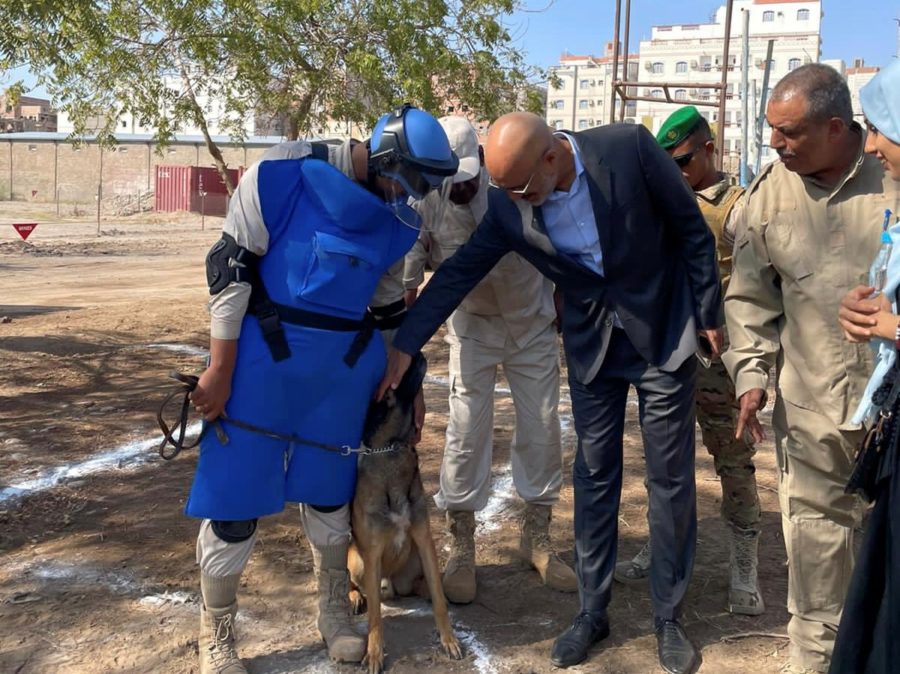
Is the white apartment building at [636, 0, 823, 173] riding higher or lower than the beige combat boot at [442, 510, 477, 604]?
higher

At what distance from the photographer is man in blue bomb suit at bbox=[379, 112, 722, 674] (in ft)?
10.8

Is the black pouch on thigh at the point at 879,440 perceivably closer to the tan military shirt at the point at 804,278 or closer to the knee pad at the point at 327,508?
the tan military shirt at the point at 804,278

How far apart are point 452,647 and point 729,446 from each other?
5.03 ft

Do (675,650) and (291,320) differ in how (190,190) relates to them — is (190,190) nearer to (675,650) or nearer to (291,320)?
(291,320)

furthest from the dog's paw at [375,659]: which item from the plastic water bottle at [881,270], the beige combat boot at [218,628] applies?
the plastic water bottle at [881,270]

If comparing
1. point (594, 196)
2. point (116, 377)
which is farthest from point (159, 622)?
point (116, 377)

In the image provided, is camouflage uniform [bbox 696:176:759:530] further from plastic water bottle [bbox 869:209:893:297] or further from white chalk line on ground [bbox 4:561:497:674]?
plastic water bottle [bbox 869:209:893:297]

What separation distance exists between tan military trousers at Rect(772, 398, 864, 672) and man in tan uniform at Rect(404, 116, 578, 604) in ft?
3.78

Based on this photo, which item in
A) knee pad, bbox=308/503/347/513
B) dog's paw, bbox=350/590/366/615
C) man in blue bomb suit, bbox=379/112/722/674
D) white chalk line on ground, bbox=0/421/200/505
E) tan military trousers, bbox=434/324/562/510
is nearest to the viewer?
man in blue bomb suit, bbox=379/112/722/674

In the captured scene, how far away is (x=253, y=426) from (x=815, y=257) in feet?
6.73

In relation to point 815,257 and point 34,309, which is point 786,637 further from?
point 34,309

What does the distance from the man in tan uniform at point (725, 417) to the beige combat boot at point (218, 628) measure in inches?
84.5

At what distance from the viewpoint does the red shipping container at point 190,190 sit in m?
41.6

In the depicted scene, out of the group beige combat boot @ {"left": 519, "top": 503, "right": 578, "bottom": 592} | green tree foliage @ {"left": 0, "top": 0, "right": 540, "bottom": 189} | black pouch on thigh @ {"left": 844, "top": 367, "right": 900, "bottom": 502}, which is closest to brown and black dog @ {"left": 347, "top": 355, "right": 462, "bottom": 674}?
beige combat boot @ {"left": 519, "top": 503, "right": 578, "bottom": 592}
